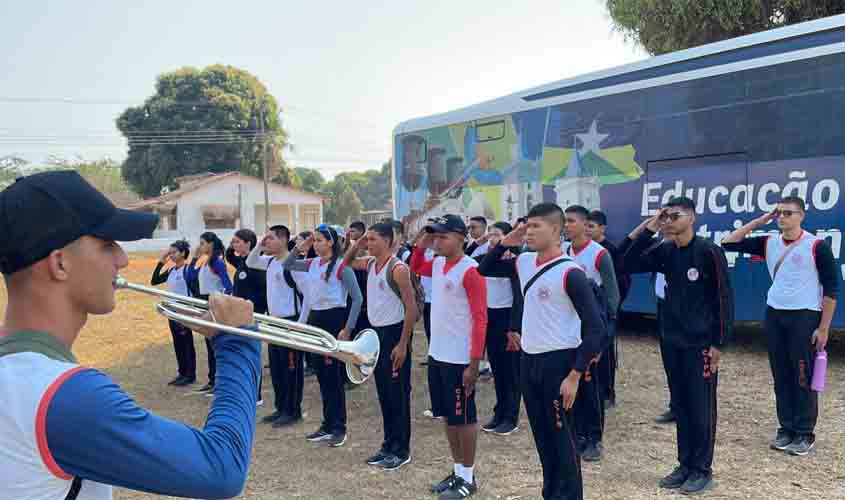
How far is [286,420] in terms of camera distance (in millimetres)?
6504

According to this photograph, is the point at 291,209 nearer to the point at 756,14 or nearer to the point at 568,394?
the point at 756,14

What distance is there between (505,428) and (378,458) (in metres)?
1.34

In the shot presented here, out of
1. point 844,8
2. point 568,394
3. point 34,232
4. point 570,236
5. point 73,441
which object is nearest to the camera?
point 73,441

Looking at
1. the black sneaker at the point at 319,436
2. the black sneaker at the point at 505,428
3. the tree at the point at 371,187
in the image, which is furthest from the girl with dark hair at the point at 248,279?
the tree at the point at 371,187

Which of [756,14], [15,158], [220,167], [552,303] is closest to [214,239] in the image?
[552,303]

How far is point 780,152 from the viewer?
7.50 metres

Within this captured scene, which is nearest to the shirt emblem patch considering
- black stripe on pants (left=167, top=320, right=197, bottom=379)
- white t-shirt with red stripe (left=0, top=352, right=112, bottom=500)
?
white t-shirt with red stripe (left=0, top=352, right=112, bottom=500)

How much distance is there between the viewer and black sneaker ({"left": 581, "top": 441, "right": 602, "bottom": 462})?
510 centimetres

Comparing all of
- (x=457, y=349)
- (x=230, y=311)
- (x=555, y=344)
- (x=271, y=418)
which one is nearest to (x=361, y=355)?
(x=230, y=311)

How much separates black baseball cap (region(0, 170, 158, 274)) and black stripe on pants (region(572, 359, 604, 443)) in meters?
4.47

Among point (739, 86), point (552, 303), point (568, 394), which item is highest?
point (739, 86)

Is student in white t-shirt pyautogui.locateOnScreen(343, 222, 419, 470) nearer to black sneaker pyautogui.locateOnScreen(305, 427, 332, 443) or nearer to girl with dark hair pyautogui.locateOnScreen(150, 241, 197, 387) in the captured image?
black sneaker pyautogui.locateOnScreen(305, 427, 332, 443)

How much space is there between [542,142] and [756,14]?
19.4 feet

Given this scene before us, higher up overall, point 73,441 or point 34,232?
point 34,232
